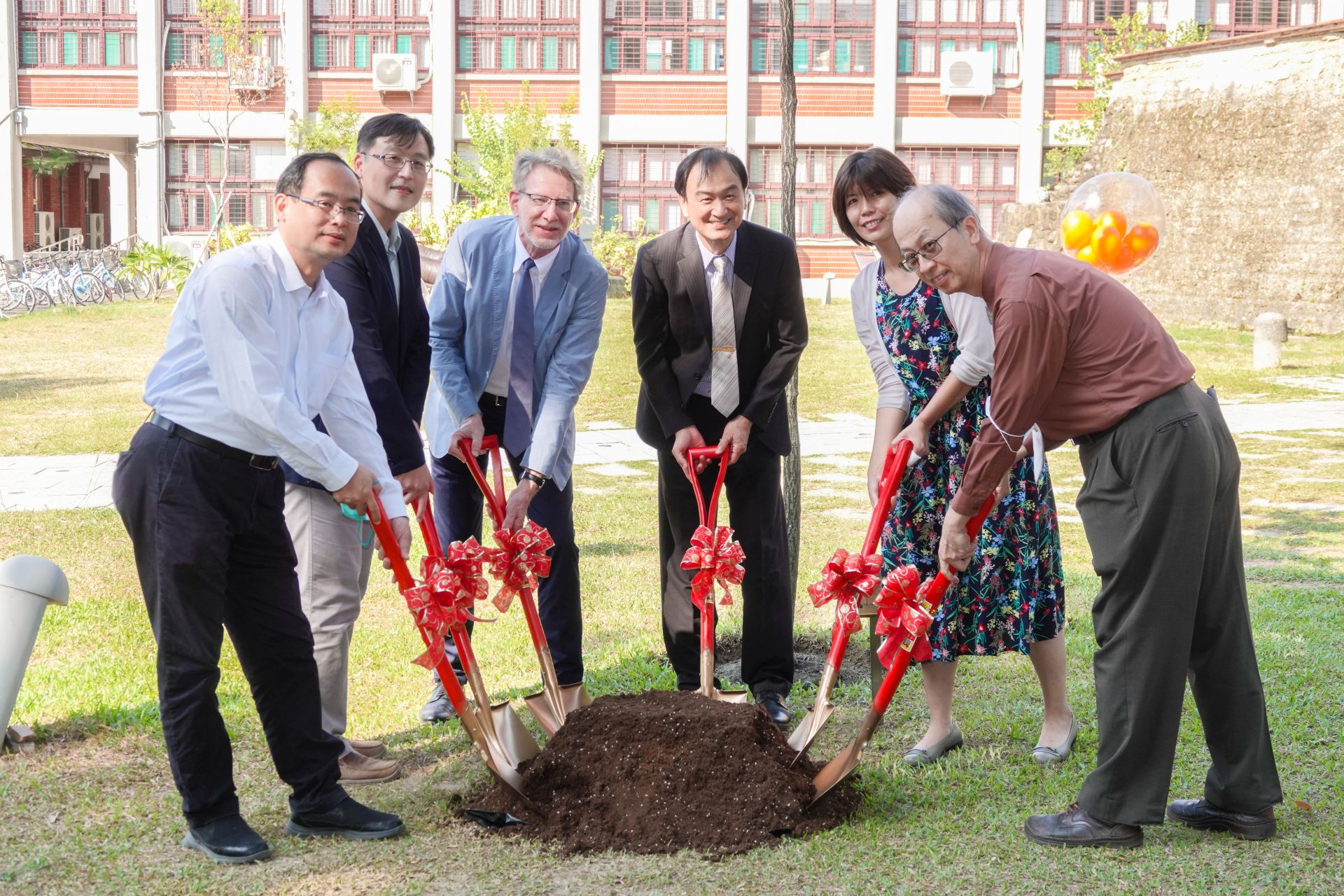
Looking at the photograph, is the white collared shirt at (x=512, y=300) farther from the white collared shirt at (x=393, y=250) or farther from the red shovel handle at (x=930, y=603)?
the red shovel handle at (x=930, y=603)

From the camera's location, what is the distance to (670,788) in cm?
357

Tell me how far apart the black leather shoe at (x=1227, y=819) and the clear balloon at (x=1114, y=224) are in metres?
9.28

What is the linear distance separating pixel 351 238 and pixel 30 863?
71.8 inches

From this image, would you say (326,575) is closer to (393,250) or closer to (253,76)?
(393,250)

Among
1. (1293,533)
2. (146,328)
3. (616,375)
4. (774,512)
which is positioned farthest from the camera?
(146,328)

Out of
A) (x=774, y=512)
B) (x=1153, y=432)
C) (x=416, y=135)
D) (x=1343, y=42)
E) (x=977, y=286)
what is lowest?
(x=774, y=512)

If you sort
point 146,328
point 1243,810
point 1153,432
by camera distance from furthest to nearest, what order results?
point 146,328 → point 1243,810 → point 1153,432

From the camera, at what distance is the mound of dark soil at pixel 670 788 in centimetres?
346

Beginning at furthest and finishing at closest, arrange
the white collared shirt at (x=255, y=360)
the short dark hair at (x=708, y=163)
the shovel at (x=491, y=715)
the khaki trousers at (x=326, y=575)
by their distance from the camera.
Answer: the short dark hair at (x=708, y=163) < the khaki trousers at (x=326, y=575) < the shovel at (x=491, y=715) < the white collared shirt at (x=255, y=360)

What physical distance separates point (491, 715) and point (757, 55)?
1177 inches

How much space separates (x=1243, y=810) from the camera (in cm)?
346

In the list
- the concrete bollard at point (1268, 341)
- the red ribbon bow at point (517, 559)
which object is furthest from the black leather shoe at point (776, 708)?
the concrete bollard at point (1268, 341)

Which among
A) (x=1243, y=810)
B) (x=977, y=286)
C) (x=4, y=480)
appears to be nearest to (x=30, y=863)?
(x=977, y=286)

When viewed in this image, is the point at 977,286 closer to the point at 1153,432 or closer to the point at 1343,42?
the point at 1153,432
